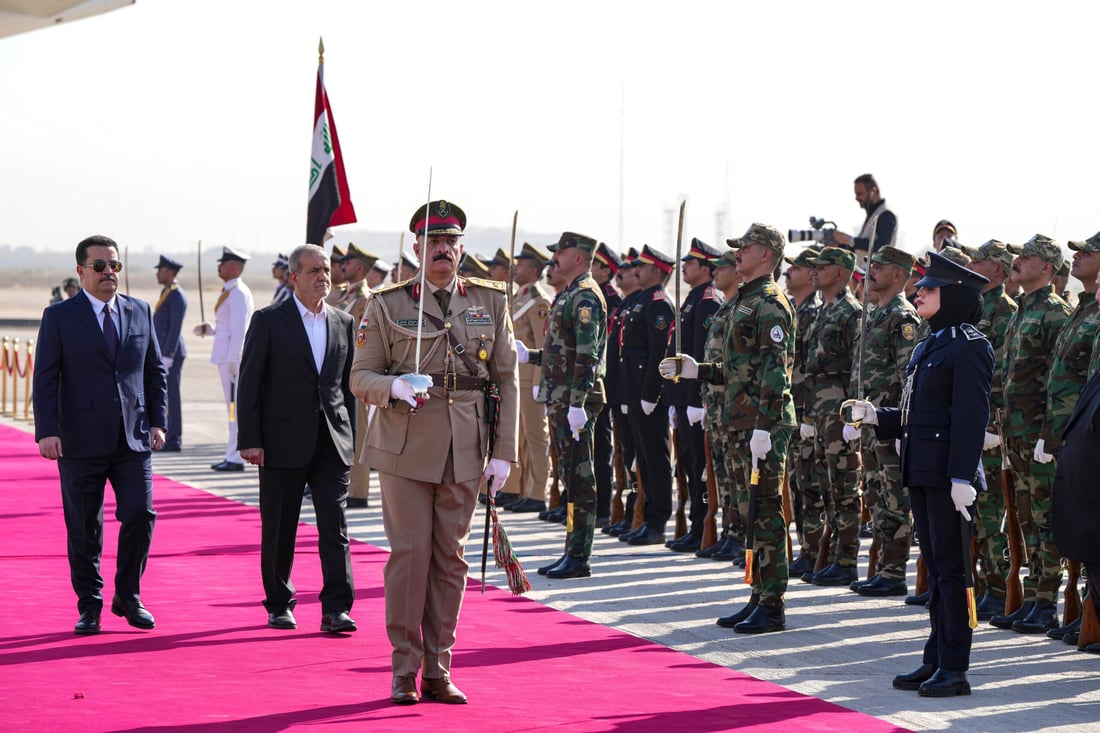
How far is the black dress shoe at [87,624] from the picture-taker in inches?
296

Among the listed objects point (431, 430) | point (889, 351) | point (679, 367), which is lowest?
point (431, 430)

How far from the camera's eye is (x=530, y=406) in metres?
13.3

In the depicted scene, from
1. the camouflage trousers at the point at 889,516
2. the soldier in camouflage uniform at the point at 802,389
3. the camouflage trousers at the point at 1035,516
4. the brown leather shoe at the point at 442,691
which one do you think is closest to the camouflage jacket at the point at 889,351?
the camouflage trousers at the point at 889,516

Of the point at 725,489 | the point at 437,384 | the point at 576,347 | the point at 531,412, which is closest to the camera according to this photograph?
the point at 437,384

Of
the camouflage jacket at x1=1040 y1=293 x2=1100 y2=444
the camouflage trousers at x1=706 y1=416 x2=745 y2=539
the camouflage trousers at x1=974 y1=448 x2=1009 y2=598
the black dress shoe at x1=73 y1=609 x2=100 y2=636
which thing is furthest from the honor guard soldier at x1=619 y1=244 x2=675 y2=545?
the black dress shoe at x1=73 y1=609 x2=100 y2=636

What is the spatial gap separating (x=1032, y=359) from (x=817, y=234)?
3.81 metres

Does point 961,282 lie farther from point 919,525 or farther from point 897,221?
point 897,221

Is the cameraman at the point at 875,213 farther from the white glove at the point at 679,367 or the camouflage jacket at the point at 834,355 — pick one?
the white glove at the point at 679,367

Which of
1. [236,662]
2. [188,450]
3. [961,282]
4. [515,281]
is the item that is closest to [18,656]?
[236,662]

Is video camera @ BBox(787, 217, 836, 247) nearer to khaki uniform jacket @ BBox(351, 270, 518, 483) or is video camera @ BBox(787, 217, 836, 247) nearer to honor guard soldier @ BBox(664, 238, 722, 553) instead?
honor guard soldier @ BBox(664, 238, 722, 553)

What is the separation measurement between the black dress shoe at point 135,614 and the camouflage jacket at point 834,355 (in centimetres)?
433

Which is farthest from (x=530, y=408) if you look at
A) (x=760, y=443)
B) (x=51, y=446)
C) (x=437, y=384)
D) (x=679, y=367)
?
(x=437, y=384)

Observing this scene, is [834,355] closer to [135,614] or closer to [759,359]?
[759,359]

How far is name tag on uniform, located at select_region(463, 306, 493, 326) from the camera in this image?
21.0 feet
